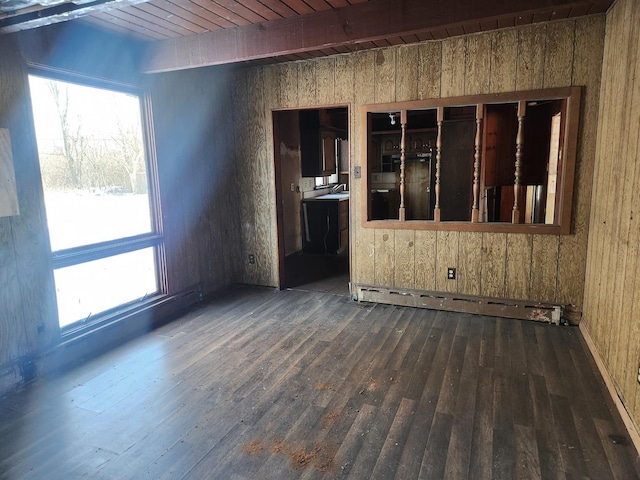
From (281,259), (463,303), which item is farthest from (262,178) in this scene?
(463,303)

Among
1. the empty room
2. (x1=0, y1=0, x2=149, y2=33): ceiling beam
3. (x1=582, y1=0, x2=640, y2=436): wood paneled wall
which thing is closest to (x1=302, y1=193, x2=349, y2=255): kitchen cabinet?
the empty room

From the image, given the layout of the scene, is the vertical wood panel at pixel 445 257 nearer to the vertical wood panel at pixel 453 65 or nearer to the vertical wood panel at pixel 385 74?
the vertical wood panel at pixel 453 65

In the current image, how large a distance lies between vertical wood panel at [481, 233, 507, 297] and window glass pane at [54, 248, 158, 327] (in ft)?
11.0

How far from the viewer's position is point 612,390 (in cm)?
254

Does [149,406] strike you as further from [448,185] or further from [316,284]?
[448,185]

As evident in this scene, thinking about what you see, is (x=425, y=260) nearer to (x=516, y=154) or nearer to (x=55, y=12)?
(x=516, y=154)

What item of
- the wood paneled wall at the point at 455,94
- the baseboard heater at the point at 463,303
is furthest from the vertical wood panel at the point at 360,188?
the baseboard heater at the point at 463,303

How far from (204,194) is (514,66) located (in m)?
3.47

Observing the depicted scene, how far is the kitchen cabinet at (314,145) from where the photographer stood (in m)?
6.77

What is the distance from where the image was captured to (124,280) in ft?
12.4

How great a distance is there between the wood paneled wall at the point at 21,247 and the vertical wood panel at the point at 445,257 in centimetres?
348

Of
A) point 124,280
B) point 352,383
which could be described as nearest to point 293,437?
point 352,383

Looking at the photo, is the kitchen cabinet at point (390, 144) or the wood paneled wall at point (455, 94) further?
the kitchen cabinet at point (390, 144)

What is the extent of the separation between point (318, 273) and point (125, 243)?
108 inches
